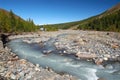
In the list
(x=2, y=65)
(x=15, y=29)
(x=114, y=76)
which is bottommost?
(x=114, y=76)

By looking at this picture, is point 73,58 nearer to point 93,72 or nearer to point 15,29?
point 93,72

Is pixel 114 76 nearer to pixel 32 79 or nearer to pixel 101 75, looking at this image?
pixel 101 75

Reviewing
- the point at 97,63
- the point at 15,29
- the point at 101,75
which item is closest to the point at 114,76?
the point at 101,75

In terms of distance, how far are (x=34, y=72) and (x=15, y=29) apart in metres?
75.7

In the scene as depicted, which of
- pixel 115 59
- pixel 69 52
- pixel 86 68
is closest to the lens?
pixel 86 68

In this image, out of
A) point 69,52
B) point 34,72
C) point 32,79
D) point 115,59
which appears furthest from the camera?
point 69,52

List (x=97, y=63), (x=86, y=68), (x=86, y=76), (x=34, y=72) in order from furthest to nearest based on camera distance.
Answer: (x=97, y=63) → (x=86, y=68) → (x=86, y=76) → (x=34, y=72)

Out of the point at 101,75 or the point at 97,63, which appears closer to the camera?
the point at 101,75

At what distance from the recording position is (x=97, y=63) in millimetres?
23078

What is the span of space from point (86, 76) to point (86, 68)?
3011mm

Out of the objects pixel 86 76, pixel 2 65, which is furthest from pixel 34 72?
pixel 86 76

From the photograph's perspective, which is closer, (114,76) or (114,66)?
(114,76)

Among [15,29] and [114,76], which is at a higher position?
[15,29]

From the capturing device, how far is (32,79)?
15109mm
